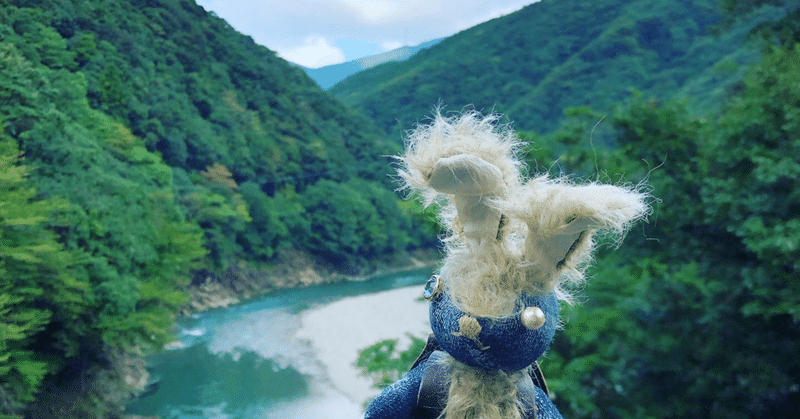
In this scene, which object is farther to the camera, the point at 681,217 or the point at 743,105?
the point at 681,217

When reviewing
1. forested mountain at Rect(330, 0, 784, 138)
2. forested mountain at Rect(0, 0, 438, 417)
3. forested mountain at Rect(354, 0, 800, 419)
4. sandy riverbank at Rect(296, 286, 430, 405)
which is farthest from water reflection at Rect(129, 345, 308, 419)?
forested mountain at Rect(330, 0, 784, 138)

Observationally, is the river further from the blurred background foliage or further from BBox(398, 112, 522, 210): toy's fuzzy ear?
BBox(398, 112, 522, 210): toy's fuzzy ear

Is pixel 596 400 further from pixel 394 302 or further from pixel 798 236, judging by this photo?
pixel 394 302

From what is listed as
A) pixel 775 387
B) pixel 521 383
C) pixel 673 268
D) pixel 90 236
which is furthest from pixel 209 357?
pixel 521 383

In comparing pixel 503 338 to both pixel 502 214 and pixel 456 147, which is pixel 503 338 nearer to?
pixel 502 214

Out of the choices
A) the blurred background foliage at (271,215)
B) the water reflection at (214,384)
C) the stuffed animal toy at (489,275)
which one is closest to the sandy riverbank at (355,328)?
the water reflection at (214,384)

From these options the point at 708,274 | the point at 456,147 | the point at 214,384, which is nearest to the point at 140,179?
the point at 214,384

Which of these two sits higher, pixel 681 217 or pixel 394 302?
pixel 681 217
